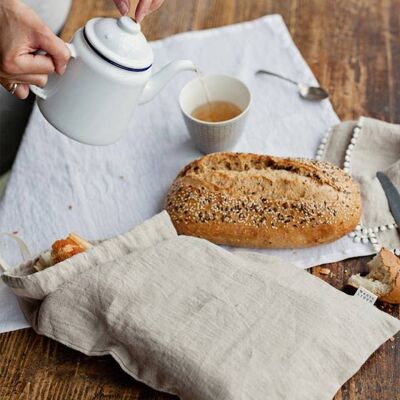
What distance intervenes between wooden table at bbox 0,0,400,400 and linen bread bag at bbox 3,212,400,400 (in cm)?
5

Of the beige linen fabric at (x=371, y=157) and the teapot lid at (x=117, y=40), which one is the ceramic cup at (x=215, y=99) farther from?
the teapot lid at (x=117, y=40)

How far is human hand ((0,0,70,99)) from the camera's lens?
1.07m

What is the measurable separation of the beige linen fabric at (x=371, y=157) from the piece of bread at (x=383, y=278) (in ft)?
0.46

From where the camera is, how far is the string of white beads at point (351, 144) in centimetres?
152

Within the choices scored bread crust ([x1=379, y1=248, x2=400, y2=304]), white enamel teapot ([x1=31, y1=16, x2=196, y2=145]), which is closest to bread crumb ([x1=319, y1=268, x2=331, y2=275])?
scored bread crust ([x1=379, y1=248, x2=400, y2=304])

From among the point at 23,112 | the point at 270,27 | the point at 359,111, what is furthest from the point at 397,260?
the point at 23,112

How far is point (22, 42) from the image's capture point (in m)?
1.08

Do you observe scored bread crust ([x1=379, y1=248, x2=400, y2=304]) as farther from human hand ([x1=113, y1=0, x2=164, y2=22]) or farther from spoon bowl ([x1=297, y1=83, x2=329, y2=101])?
human hand ([x1=113, y1=0, x2=164, y2=22])

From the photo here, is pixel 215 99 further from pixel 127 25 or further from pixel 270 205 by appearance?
pixel 127 25

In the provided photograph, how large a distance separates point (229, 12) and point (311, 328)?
1174 millimetres

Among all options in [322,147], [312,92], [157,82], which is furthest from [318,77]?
[157,82]

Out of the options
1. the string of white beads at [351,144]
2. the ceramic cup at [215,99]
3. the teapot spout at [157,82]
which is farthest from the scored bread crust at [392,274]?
the teapot spout at [157,82]

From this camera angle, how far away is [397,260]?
1.27m

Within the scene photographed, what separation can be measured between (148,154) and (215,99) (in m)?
0.22
